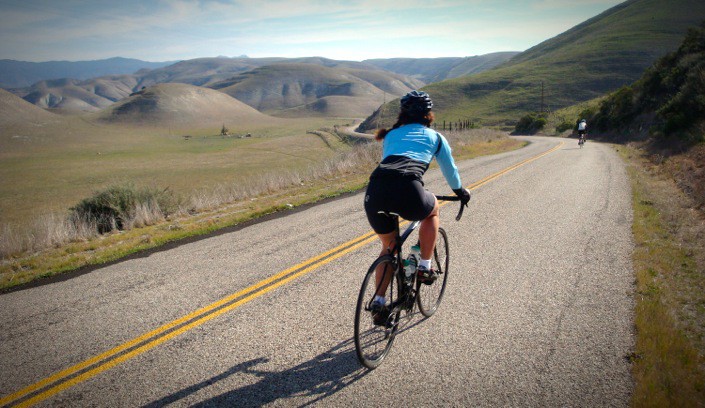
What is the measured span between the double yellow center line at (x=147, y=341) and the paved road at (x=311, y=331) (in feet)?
0.06

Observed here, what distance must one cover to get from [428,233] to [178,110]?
166 metres

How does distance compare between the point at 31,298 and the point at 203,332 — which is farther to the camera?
the point at 31,298

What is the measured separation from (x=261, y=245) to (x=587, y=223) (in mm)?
7075

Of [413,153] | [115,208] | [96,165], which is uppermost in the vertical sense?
[413,153]

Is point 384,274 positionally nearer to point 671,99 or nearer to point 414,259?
point 414,259

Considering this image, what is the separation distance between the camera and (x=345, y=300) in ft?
15.8

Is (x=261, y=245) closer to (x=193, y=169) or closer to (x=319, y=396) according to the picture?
(x=319, y=396)

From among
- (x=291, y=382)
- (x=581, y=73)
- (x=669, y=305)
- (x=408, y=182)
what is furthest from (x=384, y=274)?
(x=581, y=73)

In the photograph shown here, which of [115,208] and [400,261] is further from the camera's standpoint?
[115,208]

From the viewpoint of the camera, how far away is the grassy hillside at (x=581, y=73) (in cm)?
8539

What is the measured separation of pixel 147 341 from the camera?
3.95 metres

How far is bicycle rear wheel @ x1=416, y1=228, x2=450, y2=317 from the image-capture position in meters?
4.47

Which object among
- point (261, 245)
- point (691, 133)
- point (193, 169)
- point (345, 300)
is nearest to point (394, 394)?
point (345, 300)

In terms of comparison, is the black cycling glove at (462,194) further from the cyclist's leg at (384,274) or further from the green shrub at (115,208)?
A: the green shrub at (115,208)
